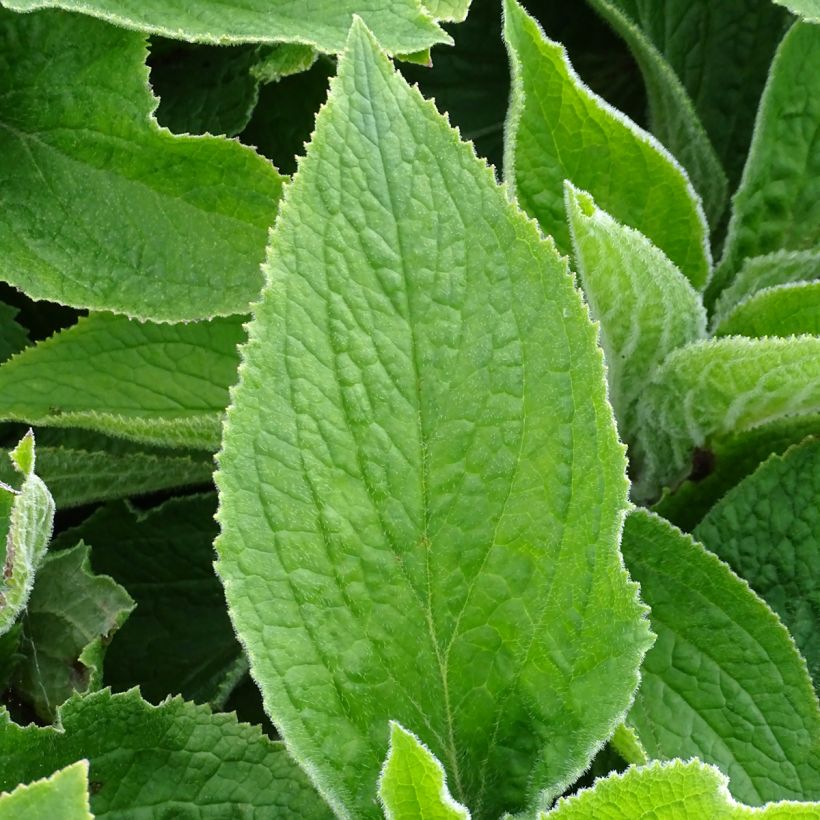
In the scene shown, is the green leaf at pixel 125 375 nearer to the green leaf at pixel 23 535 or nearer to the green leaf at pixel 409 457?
the green leaf at pixel 23 535

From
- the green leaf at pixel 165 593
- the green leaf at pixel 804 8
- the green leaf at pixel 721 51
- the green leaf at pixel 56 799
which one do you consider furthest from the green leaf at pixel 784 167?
the green leaf at pixel 56 799

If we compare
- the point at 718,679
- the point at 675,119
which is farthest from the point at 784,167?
the point at 718,679

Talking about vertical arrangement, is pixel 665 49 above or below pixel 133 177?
above

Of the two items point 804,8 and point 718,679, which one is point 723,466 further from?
point 804,8

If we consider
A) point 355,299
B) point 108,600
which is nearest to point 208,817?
point 108,600

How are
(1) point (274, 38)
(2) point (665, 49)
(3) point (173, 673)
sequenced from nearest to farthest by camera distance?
1. (1) point (274, 38)
2. (3) point (173, 673)
3. (2) point (665, 49)

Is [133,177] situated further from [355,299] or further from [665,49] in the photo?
[665,49]

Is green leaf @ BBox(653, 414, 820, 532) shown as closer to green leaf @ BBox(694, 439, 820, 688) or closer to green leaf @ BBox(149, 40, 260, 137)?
green leaf @ BBox(694, 439, 820, 688)
